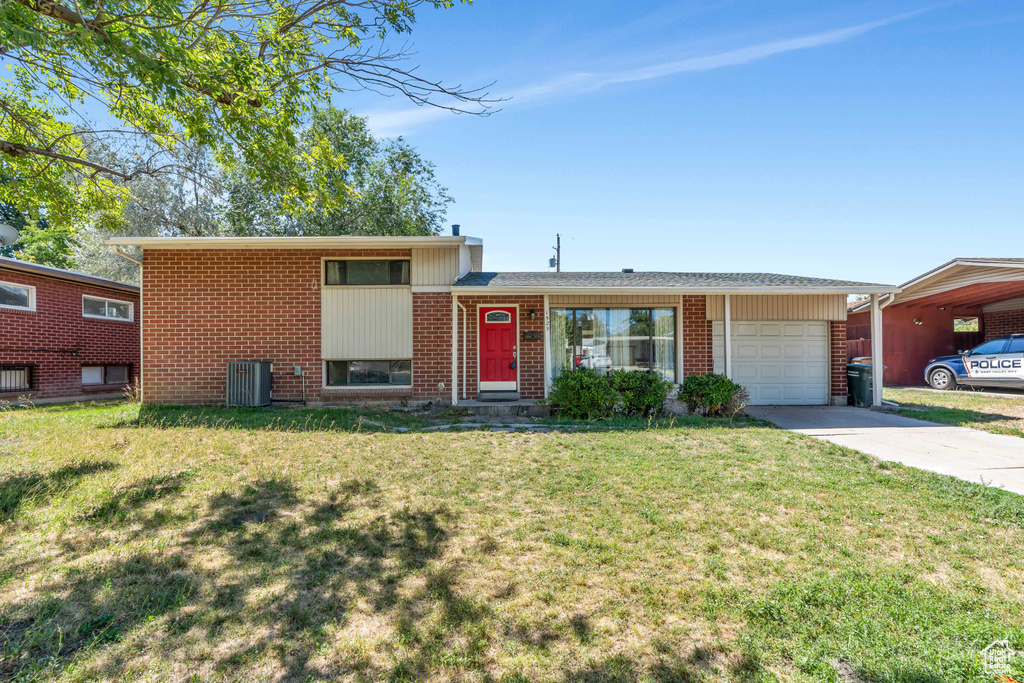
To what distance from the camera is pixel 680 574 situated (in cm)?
306

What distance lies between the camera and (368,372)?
10867 millimetres

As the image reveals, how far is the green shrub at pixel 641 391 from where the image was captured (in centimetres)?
923

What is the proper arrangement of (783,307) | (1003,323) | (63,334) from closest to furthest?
(783,307), (63,334), (1003,323)

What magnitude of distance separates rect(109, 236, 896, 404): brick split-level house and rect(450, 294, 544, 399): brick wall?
0.02 meters

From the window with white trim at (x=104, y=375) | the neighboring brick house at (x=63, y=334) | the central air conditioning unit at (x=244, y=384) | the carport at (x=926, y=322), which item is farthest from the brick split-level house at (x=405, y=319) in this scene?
the carport at (x=926, y=322)

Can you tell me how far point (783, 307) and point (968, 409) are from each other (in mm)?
4010

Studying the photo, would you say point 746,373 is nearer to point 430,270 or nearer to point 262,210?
point 430,270

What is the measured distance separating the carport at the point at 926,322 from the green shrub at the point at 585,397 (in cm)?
1155

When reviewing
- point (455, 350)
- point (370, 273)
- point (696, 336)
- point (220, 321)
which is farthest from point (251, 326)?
point (696, 336)

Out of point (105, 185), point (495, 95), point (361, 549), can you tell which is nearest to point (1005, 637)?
point (361, 549)

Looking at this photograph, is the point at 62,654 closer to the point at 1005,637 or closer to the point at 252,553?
the point at 252,553

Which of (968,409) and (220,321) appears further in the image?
(220,321)

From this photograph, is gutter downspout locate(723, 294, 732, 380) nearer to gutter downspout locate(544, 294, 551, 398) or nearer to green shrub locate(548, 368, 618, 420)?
green shrub locate(548, 368, 618, 420)

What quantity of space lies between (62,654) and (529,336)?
9095mm
